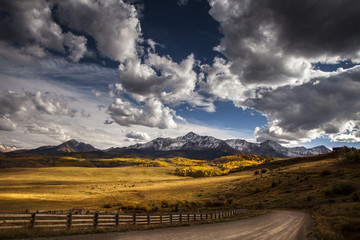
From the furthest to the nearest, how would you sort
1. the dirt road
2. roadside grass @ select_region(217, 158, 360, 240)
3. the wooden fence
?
roadside grass @ select_region(217, 158, 360, 240), the dirt road, the wooden fence

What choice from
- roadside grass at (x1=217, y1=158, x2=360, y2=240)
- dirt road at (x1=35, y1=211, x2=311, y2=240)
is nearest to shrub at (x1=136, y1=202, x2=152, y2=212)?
roadside grass at (x1=217, y1=158, x2=360, y2=240)

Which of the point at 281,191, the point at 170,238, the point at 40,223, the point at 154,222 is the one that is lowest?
the point at 281,191

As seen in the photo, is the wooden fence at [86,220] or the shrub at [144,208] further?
the shrub at [144,208]

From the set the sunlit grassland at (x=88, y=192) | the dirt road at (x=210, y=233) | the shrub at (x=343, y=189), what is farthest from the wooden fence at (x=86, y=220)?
the shrub at (x=343, y=189)

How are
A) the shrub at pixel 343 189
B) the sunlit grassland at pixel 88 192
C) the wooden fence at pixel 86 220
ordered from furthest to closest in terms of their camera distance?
the sunlit grassland at pixel 88 192
the shrub at pixel 343 189
the wooden fence at pixel 86 220

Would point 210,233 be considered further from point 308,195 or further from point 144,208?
Answer: point 308,195

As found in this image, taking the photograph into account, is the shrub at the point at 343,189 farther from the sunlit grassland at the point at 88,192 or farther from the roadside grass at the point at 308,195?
the sunlit grassland at the point at 88,192

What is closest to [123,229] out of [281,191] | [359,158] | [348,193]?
[348,193]

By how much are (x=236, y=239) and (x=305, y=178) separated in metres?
72.3

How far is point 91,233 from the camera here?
14938 mm

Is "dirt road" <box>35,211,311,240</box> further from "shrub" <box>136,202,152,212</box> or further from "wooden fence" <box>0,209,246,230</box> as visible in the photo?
"shrub" <box>136,202,152,212</box>

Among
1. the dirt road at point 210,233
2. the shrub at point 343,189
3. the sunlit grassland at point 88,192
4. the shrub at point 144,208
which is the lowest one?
the sunlit grassland at point 88,192

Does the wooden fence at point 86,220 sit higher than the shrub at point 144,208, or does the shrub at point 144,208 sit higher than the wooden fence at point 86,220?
the wooden fence at point 86,220

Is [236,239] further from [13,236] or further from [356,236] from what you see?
[13,236]
